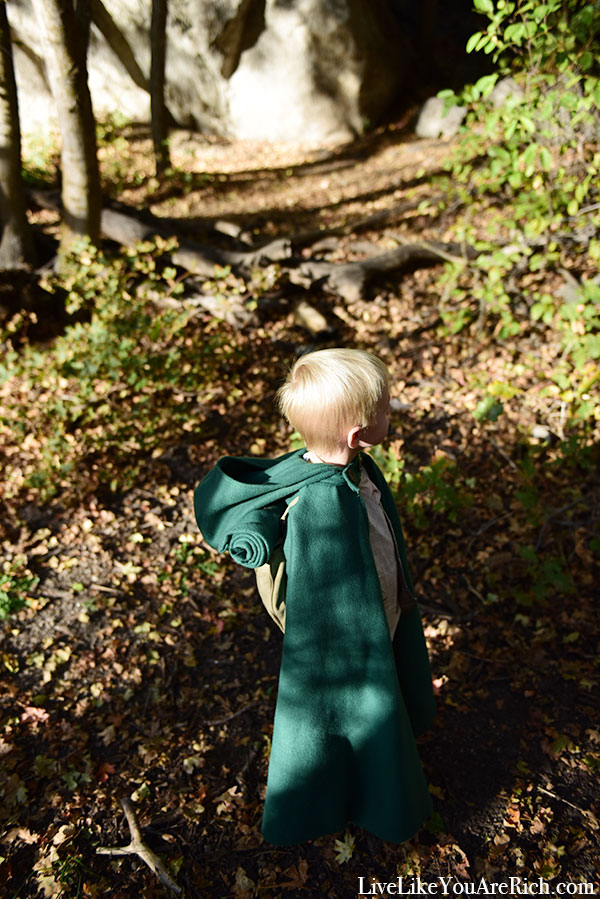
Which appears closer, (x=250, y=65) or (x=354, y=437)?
(x=354, y=437)

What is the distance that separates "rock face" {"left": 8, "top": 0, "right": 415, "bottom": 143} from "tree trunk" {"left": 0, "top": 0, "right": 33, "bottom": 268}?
8.15 meters

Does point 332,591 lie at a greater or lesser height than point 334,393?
lesser

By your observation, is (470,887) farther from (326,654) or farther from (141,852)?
(141,852)

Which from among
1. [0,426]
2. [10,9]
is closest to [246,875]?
[0,426]

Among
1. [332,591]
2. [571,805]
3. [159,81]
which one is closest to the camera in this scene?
[332,591]

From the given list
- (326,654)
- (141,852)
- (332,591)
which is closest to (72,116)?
(332,591)

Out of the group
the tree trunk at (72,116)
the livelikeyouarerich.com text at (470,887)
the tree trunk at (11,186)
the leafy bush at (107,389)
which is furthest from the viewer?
the tree trunk at (11,186)

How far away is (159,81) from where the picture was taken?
10.1 m

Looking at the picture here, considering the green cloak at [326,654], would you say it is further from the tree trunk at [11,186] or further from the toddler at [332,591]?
the tree trunk at [11,186]

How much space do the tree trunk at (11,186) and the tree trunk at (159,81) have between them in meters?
5.13

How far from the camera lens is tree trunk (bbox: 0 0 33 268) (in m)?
5.43

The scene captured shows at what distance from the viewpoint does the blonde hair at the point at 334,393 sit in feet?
6.20

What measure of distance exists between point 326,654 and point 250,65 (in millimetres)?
13831

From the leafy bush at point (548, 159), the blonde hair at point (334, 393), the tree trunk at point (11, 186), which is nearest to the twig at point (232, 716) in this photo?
the blonde hair at point (334, 393)
